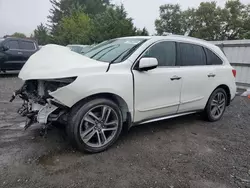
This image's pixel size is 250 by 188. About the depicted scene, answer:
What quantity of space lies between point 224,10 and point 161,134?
1190 inches

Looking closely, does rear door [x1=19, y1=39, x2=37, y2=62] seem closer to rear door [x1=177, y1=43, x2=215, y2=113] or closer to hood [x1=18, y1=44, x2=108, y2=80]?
hood [x1=18, y1=44, x2=108, y2=80]

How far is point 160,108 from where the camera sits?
3383mm

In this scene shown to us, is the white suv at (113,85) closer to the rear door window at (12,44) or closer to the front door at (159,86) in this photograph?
the front door at (159,86)

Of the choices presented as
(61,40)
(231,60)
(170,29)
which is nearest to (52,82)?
(231,60)

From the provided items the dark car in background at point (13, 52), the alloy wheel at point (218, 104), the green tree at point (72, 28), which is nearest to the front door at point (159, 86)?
the alloy wheel at point (218, 104)

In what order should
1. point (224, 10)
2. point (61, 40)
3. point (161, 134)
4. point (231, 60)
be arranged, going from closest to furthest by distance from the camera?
point (161, 134) < point (231, 60) < point (61, 40) < point (224, 10)

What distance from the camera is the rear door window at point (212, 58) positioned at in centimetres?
405

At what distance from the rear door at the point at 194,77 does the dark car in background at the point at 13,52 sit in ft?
27.6

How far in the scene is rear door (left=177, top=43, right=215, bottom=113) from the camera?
11.9ft

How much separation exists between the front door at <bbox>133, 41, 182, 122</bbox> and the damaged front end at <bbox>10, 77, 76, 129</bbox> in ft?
3.45

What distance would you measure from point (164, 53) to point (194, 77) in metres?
0.77

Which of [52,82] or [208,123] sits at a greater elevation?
[52,82]

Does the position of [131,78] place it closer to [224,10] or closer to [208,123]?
[208,123]

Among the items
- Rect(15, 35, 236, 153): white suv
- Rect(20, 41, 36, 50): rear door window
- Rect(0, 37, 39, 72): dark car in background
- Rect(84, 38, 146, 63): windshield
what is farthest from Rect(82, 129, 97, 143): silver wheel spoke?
Rect(20, 41, 36, 50): rear door window
